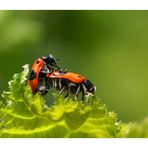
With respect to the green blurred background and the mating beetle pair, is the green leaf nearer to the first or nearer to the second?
the mating beetle pair

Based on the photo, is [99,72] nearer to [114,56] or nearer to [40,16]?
[114,56]

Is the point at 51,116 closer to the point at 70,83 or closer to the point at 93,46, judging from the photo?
the point at 70,83

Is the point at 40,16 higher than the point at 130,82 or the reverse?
higher

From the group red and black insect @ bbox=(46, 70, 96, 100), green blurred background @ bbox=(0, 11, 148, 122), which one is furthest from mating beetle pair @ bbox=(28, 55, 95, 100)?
green blurred background @ bbox=(0, 11, 148, 122)

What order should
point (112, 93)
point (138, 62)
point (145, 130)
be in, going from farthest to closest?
point (138, 62) → point (112, 93) → point (145, 130)

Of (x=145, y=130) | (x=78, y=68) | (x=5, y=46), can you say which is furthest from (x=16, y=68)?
(x=145, y=130)

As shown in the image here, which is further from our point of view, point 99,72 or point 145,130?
point 99,72

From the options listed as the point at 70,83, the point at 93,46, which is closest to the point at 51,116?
the point at 70,83

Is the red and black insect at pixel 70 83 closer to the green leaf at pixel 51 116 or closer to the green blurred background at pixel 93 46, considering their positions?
the green leaf at pixel 51 116

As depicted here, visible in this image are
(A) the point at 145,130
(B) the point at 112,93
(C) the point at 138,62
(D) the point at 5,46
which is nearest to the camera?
(A) the point at 145,130
